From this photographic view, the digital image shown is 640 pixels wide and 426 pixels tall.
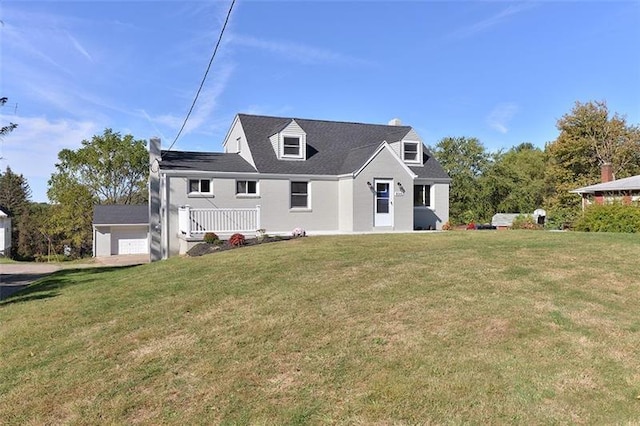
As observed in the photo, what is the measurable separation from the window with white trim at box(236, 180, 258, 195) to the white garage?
58.2 feet

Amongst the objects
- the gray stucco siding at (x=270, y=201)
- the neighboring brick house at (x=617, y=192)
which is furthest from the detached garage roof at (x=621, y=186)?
the gray stucco siding at (x=270, y=201)

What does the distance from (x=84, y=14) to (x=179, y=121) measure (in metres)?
6.38

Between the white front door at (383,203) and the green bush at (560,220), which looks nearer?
the white front door at (383,203)

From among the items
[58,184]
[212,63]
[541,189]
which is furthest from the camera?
[541,189]

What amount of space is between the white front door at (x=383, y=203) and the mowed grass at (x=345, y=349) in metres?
12.0

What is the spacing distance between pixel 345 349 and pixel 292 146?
18.0m

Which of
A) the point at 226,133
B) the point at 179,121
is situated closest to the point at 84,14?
the point at 179,121

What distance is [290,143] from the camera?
22188 millimetres

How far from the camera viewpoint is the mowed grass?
150 inches

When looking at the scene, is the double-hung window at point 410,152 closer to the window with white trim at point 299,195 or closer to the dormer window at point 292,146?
→ the dormer window at point 292,146

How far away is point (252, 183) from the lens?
20.4 m

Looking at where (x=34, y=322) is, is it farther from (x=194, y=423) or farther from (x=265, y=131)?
(x=265, y=131)

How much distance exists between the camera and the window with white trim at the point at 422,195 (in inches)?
930

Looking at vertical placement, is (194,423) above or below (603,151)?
below
